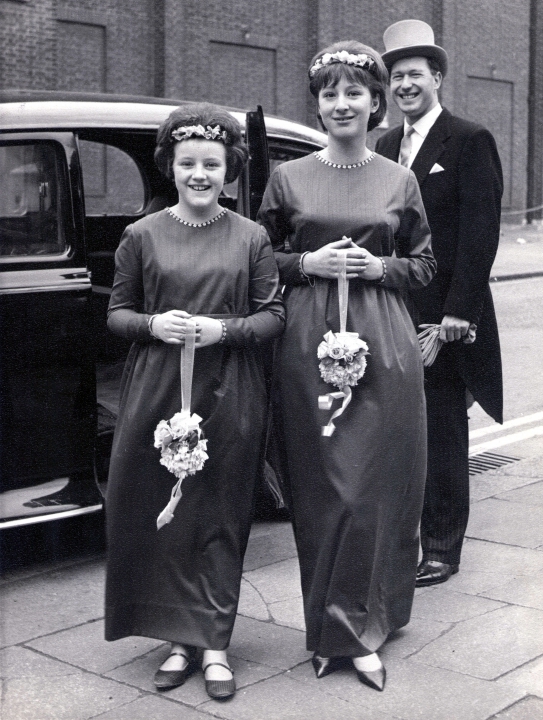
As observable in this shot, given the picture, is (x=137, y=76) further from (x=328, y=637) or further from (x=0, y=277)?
(x=328, y=637)

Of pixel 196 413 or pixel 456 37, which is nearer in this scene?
pixel 196 413

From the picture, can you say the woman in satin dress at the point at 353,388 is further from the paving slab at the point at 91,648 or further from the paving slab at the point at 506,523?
the paving slab at the point at 506,523

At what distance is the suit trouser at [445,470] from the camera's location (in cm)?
431

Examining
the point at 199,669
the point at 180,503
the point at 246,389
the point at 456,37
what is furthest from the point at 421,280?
the point at 456,37

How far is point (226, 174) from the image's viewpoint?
10.9 ft

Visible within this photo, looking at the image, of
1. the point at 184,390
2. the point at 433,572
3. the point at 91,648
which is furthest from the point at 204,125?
the point at 433,572

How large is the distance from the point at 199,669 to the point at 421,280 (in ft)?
4.80

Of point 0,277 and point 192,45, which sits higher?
point 192,45

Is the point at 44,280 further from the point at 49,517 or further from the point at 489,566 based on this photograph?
the point at 489,566

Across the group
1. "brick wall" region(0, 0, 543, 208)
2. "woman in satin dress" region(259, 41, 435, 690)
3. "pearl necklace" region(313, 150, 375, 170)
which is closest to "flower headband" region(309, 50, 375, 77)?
"woman in satin dress" region(259, 41, 435, 690)

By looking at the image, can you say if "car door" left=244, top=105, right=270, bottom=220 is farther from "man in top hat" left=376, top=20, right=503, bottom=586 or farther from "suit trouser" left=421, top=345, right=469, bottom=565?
"suit trouser" left=421, top=345, right=469, bottom=565

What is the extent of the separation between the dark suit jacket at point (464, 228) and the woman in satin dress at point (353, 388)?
0.65 metres

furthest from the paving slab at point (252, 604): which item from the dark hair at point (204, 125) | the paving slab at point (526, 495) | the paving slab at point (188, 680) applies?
the paving slab at point (526, 495)

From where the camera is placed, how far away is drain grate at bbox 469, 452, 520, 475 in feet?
20.3
